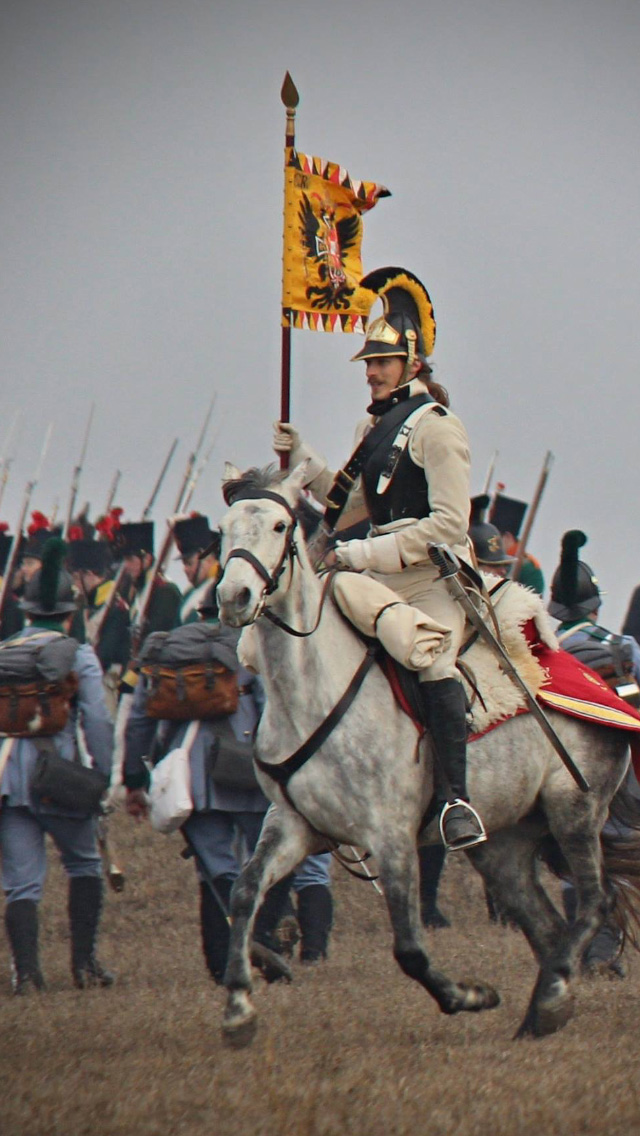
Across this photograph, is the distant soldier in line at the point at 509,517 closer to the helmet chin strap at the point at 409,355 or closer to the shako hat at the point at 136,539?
Answer: the shako hat at the point at 136,539

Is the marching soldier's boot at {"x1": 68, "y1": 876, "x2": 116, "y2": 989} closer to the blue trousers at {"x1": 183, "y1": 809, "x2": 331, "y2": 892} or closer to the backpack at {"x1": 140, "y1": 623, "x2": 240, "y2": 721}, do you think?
the blue trousers at {"x1": 183, "y1": 809, "x2": 331, "y2": 892}

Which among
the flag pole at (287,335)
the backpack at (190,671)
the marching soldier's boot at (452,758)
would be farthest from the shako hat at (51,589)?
the marching soldier's boot at (452,758)

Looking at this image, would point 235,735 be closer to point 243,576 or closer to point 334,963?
point 334,963

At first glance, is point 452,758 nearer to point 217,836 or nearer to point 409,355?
point 409,355

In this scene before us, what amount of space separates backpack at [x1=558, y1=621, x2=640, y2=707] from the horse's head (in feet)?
9.67

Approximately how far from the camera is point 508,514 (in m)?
15.1

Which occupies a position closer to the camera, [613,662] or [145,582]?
[613,662]

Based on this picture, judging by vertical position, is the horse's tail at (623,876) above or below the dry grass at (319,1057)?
above

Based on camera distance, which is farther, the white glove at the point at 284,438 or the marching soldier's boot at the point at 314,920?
the marching soldier's boot at the point at 314,920

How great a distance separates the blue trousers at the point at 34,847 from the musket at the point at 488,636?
9.12 ft

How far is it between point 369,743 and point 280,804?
466 millimetres

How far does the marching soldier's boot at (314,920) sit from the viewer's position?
10.5m

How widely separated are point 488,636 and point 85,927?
3.11 metres

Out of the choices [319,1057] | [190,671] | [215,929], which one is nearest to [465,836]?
[319,1057]
